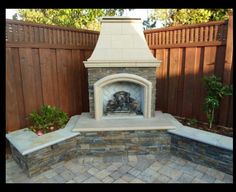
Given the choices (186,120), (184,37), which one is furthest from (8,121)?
(184,37)

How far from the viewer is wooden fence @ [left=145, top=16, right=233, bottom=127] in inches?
138

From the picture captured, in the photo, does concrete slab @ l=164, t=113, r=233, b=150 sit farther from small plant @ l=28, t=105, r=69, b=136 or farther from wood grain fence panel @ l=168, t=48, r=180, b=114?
small plant @ l=28, t=105, r=69, b=136

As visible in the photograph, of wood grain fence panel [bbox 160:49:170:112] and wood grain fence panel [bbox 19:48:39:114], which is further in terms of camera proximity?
wood grain fence panel [bbox 160:49:170:112]

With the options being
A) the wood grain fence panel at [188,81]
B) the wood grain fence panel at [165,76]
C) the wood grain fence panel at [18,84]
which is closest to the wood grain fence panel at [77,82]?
the wood grain fence panel at [18,84]

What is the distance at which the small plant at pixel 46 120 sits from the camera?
3482 mm

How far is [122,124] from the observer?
3539 millimetres

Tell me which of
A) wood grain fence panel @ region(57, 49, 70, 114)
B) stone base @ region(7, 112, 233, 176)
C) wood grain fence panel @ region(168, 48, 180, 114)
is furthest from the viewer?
wood grain fence panel @ region(168, 48, 180, 114)

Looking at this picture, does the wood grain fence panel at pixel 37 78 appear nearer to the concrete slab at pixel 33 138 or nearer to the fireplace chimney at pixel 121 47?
the concrete slab at pixel 33 138

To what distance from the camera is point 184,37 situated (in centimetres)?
402

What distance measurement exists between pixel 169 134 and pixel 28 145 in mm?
2479

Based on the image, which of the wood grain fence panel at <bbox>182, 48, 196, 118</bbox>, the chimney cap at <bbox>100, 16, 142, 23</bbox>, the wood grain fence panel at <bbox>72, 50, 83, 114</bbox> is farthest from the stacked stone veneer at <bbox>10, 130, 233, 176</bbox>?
the chimney cap at <bbox>100, 16, 142, 23</bbox>

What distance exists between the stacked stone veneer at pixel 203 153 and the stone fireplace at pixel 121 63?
2.84 feet

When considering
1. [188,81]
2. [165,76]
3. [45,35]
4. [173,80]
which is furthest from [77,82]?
[188,81]
